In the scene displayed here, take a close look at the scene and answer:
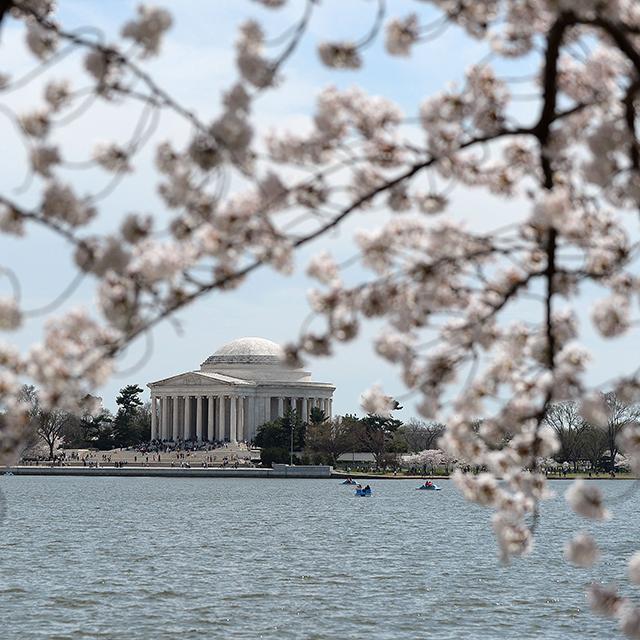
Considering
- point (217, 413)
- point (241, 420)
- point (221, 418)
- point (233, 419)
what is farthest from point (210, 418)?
point (233, 419)

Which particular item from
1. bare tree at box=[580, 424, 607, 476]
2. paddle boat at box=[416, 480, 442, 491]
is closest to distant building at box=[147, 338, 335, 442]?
bare tree at box=[580, 424, 607, 476]

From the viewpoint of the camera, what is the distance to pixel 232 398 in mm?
169750

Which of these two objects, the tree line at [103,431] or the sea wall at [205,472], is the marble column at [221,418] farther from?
the sea wall at [205,472]

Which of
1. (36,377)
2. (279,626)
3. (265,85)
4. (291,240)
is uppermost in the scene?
(265,85)

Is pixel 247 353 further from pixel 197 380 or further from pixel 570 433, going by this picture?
pixel 570 433

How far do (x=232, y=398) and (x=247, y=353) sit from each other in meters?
13.4

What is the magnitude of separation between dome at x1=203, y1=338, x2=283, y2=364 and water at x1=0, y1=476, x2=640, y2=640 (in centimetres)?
10310

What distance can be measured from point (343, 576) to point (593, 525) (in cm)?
3275

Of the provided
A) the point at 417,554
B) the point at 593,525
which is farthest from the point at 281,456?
the point at 417,554

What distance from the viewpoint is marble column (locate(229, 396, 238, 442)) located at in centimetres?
16975

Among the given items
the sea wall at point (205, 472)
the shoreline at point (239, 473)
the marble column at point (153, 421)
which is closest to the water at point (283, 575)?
the sea wall at point (205, 472)

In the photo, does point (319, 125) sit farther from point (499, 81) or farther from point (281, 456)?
point (281, 456)

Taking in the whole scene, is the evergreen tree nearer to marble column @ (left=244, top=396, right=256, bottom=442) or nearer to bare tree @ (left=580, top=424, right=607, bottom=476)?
marble column @ (left=244, top=396, right=256, bottom=442)

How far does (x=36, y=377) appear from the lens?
6.63 m
